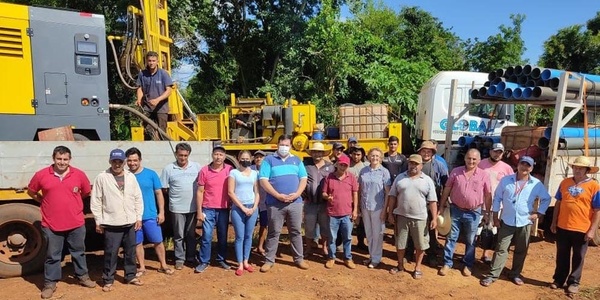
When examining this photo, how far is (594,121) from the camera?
7406mm

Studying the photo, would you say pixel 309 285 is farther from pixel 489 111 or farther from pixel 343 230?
pixel 489 111

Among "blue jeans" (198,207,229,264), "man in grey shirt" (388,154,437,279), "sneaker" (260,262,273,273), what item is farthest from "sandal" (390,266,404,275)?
"blue jeans" (198,207,229,264)

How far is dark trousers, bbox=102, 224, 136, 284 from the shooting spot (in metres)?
4.66

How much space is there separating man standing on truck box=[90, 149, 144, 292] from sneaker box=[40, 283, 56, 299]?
483 millimetres

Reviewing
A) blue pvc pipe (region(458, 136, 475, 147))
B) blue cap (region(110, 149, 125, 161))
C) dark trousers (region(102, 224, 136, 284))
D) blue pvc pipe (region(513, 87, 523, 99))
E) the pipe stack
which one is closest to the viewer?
blue cap (region(110, 149, 125, 161))

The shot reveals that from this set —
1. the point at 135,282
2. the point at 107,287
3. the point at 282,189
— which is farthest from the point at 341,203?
the point at 107,287

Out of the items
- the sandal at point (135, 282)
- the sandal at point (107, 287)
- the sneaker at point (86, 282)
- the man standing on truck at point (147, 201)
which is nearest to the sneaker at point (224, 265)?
the man standing on truck at point (147, 201)

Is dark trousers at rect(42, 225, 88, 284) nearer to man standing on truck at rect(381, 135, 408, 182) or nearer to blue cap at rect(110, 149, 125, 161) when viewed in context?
blue cap at rect(110, 149, 125, 161)

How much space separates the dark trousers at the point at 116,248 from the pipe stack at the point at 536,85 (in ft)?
18.6

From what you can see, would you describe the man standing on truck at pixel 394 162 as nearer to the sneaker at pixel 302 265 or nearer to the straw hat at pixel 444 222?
the straw hat at pixel 444 222

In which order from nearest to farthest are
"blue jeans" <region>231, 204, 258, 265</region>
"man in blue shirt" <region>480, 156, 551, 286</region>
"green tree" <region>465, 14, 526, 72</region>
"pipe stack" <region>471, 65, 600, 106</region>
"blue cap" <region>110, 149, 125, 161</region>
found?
"blue cap" <region>110, 149, 125, 161</region> < "man in blue shirt" <region>480, 156, 551, 286</region> < "blue jeans" <region>231, 204, 258, 265</region> < "pipe stack" <region>471, 65, 600, 106</region> < "green tree" <region>465, 14, 526, 72</region>

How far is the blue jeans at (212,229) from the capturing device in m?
5.25

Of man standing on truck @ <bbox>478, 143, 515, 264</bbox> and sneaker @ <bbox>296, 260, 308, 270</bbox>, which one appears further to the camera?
man standing on truck @ <bbox>478, 143, 515, 264</bbox>

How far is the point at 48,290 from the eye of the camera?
449 cm
